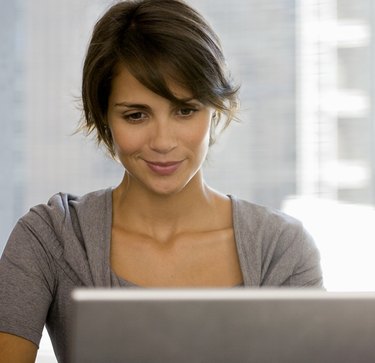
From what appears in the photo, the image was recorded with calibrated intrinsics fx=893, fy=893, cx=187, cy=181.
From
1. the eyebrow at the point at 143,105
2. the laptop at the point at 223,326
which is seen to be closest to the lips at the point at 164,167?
the eyebrow at the point at 143,105

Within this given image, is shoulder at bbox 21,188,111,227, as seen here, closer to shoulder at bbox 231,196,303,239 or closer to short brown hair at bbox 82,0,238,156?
short brown hair at bbox 82,0,238,156

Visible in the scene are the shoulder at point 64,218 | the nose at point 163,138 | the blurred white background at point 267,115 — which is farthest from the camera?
the blurred white background at point 267,115

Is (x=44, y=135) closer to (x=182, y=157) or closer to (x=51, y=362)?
(x=51, y=362)

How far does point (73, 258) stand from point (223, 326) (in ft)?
2.82

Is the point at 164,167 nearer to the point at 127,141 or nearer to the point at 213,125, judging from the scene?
the point at 127,141

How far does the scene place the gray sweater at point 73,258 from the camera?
169 cm

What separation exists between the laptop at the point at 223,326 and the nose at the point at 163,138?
0.72m

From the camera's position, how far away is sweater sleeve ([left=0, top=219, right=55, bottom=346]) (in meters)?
1.66

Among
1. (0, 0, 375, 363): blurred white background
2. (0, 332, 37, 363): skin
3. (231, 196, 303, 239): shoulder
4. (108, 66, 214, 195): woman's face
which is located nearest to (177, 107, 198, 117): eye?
(108, 66, 214, 195): woman's face

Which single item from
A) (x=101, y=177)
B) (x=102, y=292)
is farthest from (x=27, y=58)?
(x=102, y=292)

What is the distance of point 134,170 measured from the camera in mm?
1679

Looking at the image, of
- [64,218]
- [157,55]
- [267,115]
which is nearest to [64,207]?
[64,218]

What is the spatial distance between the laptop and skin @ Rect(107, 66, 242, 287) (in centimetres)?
73

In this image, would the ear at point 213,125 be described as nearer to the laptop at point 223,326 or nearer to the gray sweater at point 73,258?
the gray sweater at point 73,258
